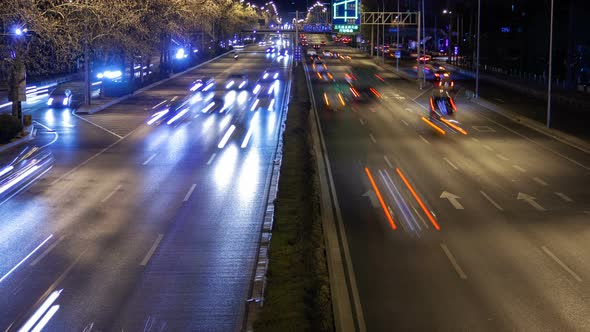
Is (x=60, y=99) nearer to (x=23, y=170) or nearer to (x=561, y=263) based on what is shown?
(x=23, y=170)

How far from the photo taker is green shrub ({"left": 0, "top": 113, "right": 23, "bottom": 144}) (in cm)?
3359

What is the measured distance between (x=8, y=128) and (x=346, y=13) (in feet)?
134

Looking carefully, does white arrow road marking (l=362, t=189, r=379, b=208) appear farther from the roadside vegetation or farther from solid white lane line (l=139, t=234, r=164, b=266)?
solid white lane line (l=139, t=234, r=164, b=266)

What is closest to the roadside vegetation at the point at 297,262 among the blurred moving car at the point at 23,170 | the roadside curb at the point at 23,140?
the blurred moving car at the point at 23,170

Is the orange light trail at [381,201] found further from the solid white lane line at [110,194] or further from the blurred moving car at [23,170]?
the blurred moving car at [23,170]

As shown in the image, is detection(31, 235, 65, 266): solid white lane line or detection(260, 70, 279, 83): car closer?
detection(31, 235, 65, 266): solid white lane line

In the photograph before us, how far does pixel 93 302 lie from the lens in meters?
13.5

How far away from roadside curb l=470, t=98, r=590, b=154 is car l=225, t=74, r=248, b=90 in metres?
20.8

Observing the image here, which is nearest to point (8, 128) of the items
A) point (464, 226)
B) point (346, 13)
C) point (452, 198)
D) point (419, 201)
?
point (419, 201)

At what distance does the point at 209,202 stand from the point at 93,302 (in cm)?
899

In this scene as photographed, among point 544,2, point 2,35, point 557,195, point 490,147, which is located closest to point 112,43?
point 2,35

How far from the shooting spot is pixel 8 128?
33844mm

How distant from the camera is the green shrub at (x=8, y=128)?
33.6 metres

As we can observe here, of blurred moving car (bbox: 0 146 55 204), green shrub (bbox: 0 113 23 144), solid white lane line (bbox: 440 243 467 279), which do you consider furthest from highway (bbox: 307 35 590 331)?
green shrub (bbox: 0 113 23 144)
